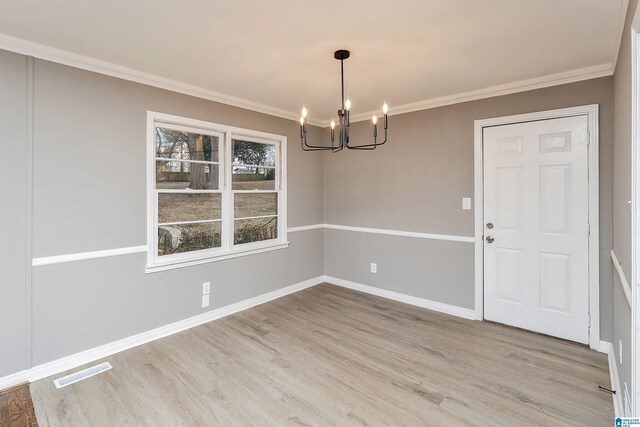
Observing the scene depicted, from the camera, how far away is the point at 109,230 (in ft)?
9.11

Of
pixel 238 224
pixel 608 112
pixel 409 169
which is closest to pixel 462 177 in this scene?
pixel 409 169

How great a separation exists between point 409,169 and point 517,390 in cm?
247

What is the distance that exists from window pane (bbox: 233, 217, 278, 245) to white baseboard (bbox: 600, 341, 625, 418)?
11.3 ft

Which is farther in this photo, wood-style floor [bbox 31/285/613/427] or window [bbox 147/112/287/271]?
window [bbox 147/112/287/271]

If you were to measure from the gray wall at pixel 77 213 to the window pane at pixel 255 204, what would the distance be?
86 cm

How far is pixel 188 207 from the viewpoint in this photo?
336cm

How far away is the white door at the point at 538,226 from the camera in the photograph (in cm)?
292

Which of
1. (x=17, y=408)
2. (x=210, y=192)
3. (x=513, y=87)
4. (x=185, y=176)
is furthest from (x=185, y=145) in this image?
(x=513, y=87)

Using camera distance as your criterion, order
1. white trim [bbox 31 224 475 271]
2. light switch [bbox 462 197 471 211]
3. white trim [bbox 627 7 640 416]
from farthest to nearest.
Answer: light switch [bbox 462 197 471 211] → white trim [bbox 31 224 475 271] → white trim [bbox 627 7 640 416]

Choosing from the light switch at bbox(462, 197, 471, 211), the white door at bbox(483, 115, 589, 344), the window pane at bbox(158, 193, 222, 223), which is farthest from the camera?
the light switch at bbox(462, 197, 471, 211)

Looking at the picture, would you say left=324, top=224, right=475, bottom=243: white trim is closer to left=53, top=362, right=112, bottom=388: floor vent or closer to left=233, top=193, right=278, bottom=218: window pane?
left=233, top=193, right=278, bottom=218: window pane

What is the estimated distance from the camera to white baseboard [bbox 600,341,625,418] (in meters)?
2.01

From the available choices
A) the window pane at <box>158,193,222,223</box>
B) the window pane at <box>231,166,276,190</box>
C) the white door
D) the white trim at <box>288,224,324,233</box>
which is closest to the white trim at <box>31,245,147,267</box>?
the window pane at <box>158,193,222,223</box>

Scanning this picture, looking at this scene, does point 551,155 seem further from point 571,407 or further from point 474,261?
point 571,407
